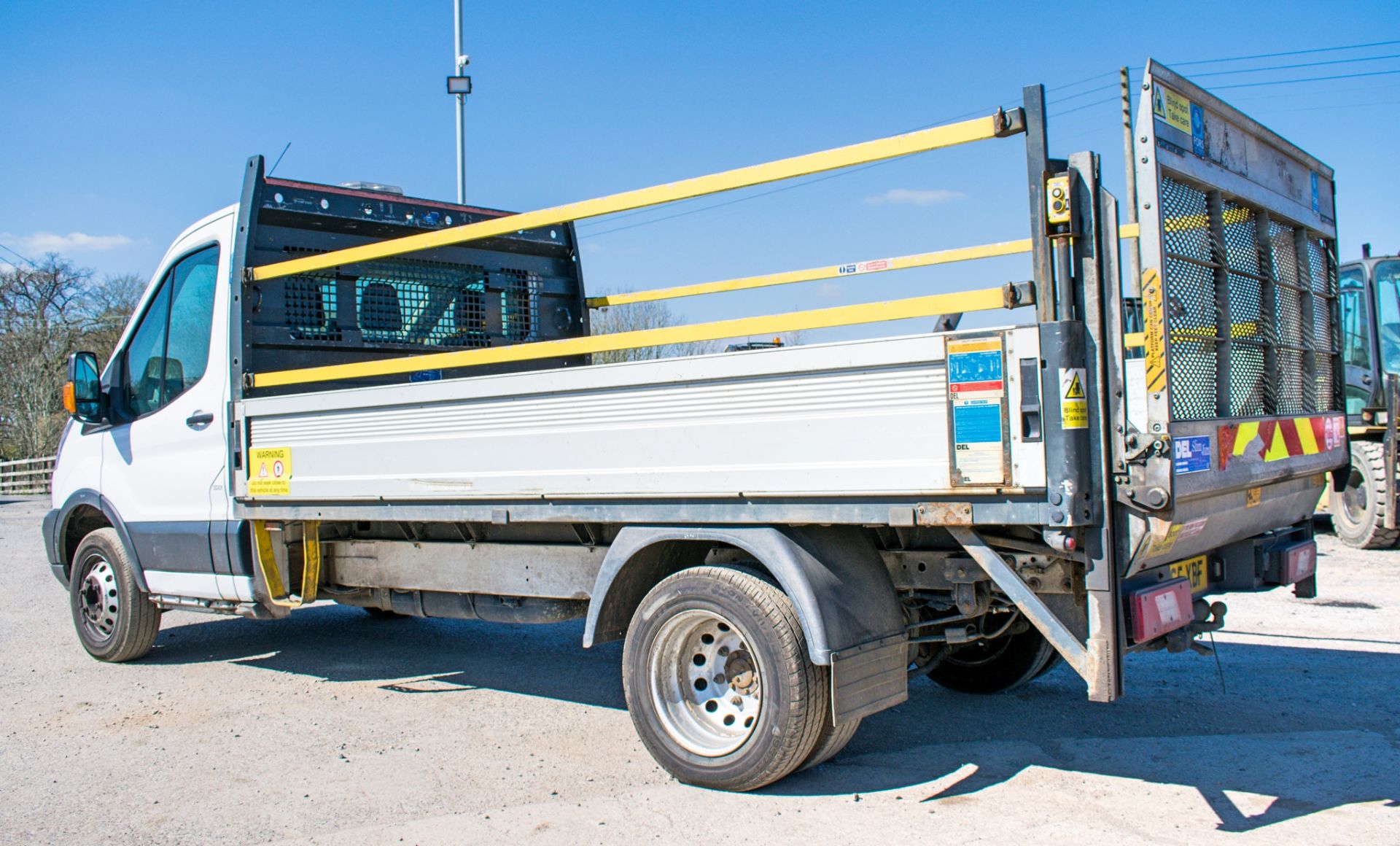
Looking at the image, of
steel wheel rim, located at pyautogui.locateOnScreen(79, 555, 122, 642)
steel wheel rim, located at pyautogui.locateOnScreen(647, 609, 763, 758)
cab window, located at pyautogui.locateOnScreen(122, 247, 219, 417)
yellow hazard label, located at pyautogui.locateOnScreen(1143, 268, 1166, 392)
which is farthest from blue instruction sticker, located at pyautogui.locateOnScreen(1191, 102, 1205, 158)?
steel wheel rim, located at pyautogui.locateOnScreen(79, 555, 122, 642)

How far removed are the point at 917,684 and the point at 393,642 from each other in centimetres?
372

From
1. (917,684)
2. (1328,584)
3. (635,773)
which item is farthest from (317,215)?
(1328,584)

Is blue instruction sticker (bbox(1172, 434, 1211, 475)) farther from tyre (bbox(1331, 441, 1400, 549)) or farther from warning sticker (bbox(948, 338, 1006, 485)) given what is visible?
tyre (bbox(1331, 441, 1400, 549))

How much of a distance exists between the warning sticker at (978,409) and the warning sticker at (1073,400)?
0.18 m

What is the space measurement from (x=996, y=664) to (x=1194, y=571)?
4.71 ft

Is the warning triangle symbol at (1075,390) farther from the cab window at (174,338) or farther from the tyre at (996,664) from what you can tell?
the cab window at (174,338)

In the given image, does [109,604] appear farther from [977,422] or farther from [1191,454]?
[1191,454]

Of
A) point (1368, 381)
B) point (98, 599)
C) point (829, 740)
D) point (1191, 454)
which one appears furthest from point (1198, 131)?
point (1368, 381)

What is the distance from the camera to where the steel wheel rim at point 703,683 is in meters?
4.41

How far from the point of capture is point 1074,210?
12.2ft

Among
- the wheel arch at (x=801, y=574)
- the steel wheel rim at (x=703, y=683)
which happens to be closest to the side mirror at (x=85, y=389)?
the wheel arch at (x=801, y=574)

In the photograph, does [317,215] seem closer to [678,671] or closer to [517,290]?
[517,290]

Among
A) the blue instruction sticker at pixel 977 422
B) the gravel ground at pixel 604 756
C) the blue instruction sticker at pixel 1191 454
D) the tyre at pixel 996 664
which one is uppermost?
the blue instruction sticker at pixel 977 422

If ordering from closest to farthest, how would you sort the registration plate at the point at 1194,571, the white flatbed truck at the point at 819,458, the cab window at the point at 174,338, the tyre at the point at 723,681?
1. the white flatbed truck at the point at 819,458
2. the tyre at the point at 723,681
3. the registration plate at the point at 1194,571
4. the cab window at the point at 174,338
